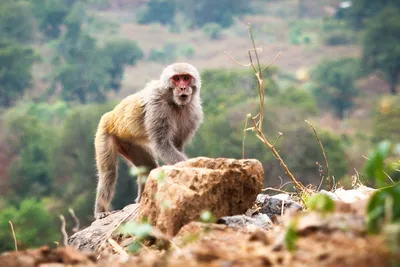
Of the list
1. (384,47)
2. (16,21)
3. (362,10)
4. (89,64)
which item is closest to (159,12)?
A: (16,21)

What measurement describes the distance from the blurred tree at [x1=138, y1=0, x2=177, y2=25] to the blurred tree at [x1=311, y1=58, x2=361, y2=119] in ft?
116

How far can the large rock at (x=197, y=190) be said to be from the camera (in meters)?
4.94

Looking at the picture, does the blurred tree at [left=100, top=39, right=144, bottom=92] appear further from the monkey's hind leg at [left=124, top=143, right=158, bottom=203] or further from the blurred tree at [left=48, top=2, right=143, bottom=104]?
the monkey's hind leg at [left=124, top=143, right=158, bottom=203]

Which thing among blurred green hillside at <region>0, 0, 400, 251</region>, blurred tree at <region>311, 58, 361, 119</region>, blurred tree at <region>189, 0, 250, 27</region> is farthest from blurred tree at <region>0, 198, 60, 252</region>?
blurred tree at <region>189, 0, 250, 27</region>

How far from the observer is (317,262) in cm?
328

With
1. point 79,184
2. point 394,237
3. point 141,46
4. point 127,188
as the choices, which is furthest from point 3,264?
point 141,46

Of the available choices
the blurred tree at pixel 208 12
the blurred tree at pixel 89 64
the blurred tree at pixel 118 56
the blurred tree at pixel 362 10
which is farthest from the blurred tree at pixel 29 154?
the blurred tree at pixel 208 12

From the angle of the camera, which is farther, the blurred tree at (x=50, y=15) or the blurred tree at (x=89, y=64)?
the blurred tree at (x=50, y=15)

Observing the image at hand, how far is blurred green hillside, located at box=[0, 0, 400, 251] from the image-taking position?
146 feet

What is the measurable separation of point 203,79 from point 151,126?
5137 cm

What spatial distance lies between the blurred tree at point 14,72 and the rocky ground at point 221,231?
242ft

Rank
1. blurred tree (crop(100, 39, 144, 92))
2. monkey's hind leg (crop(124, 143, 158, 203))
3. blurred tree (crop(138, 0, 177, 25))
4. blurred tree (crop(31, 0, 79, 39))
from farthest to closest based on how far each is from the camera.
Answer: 1. blurred tree (crop(138, 0, 177, 25))
2. blurred tree (crop(31, 0, 79, 39))
3. blurred tree (crop(100, 39, 144, 92))
4. monkey's hind leg (crop(124, 143, 158, 203))

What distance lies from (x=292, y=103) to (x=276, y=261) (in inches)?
2141

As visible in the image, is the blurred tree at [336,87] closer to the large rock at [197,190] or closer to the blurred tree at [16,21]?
the blurred tree at [16,21]
